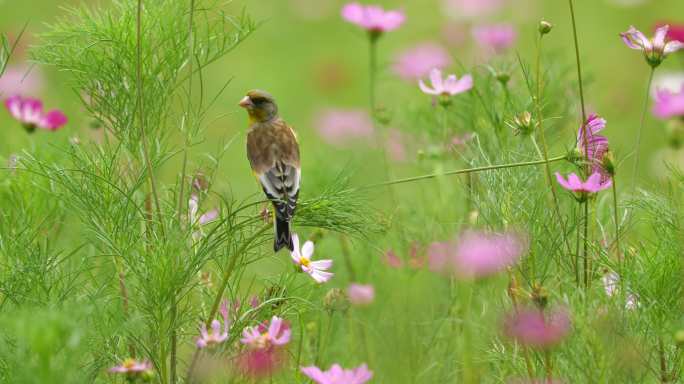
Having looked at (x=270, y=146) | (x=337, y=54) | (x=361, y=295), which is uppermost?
(x=337, y=54)

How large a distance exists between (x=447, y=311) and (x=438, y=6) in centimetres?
367

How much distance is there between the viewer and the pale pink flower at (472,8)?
479cm

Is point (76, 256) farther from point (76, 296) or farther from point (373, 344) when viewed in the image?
point (373, 344)

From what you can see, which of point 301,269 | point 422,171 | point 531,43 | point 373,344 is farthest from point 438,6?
point 301,269

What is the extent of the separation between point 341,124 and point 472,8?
1189 mm

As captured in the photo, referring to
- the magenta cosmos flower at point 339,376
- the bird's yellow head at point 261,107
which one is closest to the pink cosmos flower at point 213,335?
the magenta cosmos flower at point 339,376

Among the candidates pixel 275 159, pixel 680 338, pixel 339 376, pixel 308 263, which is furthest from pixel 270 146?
pixel 680 338

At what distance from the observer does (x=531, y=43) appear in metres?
4.66

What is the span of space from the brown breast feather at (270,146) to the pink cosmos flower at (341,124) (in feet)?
4.36

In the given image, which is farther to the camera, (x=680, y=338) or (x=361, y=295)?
(x=361, y=295)

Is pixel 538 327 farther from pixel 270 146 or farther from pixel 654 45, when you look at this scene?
Result: pixel 270 146

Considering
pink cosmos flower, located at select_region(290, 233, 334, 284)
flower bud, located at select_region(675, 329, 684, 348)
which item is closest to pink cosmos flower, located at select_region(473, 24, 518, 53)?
pink cosmos flower, located at select_region(290, 233, 334, 284)

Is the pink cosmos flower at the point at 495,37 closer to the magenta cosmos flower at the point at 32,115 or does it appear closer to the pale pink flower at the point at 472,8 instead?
the magenta cosmos flower at the point at 32,115

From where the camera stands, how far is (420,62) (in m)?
3.64
